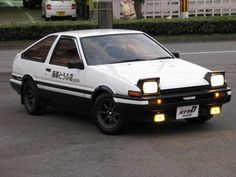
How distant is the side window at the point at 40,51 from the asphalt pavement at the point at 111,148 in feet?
3.00

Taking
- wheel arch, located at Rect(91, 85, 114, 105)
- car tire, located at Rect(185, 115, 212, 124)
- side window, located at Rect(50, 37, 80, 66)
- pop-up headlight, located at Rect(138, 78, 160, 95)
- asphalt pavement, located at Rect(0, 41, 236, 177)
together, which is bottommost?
→ asphalt pavement, located at Rect(0, 41, 236, 177)

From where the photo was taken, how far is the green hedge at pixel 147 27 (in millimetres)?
23188

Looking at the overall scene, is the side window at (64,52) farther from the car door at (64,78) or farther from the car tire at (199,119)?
the car tire at (199,119)

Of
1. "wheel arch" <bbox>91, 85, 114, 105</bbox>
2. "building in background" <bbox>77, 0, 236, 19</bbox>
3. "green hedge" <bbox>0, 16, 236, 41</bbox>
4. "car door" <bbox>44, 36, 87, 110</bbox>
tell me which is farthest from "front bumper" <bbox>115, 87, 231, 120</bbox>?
"building in background" <bbox>77, 0, 236, 19</bbox>

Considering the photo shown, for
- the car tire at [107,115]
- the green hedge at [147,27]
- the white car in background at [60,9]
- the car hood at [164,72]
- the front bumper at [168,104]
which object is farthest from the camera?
the white car in background at [60,9]

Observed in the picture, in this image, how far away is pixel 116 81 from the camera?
7590mm

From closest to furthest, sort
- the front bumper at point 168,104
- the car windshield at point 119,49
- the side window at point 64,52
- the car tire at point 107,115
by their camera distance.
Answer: the front bumper at point 168,104 → the car tire at point 107,115 → the car windshield at point 119,49 → the side window at point 64,52

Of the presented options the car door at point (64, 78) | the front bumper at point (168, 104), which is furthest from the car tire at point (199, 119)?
the car door at point (64, 78)

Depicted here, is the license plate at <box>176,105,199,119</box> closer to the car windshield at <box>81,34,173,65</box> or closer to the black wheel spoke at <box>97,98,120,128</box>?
the black wheel spoke at <box>97,98,120,128</box>

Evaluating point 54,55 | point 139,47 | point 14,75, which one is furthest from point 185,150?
point 14,75

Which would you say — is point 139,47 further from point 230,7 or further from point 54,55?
point 230,7

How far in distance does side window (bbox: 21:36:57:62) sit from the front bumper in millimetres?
2268

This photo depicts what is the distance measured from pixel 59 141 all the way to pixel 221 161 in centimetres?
221

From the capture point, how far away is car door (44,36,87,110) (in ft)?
27.2
